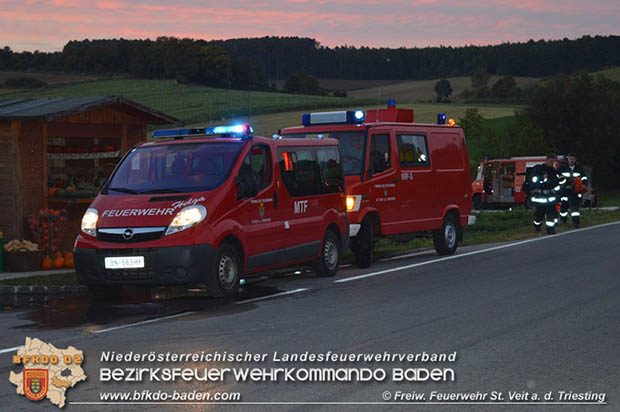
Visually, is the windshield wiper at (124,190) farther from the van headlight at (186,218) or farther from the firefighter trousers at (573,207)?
the firefighter trousers at (573,207)

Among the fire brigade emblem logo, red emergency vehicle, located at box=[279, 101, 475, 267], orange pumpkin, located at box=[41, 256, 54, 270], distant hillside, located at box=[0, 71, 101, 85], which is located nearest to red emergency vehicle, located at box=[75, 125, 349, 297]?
red emergency vehicle, located at box=[279, 101, 475, 267]

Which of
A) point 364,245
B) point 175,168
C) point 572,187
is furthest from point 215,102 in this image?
point 175,168

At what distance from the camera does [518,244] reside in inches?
813

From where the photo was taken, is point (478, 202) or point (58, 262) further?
point (478, 202)

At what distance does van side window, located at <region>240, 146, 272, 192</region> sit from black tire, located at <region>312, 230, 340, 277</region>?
1806 millimetres

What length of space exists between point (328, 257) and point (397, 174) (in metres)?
2.81

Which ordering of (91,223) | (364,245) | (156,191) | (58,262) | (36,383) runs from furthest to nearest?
(58,262) < (364,245) < (156,191) < (91,223) < (36,383)

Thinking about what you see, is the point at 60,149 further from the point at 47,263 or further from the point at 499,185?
the point at 499,185

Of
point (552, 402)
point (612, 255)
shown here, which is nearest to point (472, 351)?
point (552, 402)

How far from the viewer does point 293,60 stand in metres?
99.1

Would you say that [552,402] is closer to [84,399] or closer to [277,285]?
[84,399]

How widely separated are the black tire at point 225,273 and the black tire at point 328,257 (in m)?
2.36

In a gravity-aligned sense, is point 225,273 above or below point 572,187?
above

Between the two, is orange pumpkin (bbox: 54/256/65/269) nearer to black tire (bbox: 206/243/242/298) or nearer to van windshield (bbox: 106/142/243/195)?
van windshield (bbox: 106/142/243/195)
